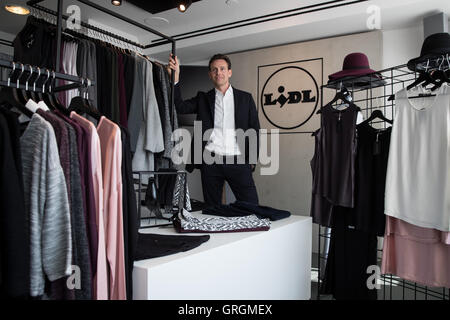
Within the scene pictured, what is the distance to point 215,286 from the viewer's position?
1363 millimetres

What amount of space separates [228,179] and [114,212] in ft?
6.08

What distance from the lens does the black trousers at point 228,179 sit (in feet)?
9.31

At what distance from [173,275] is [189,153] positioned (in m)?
1.93

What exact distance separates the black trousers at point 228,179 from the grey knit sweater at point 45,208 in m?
1.96

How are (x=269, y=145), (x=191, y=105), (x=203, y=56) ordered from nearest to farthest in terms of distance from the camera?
(x=191, y=105) < (x=269, y=145) < (x=203, y=56)

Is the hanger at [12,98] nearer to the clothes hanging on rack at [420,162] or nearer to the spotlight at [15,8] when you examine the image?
the clothes hanging on rack at [420,162]

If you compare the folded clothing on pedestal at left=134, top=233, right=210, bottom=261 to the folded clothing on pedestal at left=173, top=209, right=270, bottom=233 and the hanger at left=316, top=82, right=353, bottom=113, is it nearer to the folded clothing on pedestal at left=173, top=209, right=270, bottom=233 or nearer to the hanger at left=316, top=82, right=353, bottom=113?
the folded clothing on pedestal at left=173, top=209, right=270, bottom=233

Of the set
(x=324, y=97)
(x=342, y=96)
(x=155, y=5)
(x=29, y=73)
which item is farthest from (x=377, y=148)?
(x=155, y=5)

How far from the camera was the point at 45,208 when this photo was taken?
0.90 m

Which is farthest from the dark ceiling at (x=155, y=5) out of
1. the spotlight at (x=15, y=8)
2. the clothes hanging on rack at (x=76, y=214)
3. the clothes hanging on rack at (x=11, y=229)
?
the clothes hanging on rack at (x=11, y=229)

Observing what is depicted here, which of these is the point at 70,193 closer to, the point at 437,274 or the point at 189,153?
the point at 437,274

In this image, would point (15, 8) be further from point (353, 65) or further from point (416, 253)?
point (416, 253)

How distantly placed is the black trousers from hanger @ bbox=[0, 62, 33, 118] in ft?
6.09
